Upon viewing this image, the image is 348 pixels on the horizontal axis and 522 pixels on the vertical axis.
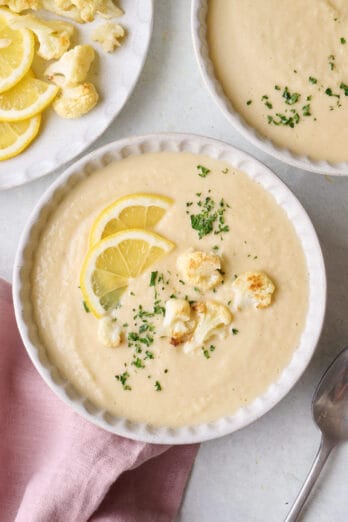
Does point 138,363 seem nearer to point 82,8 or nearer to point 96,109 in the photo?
point 96,109

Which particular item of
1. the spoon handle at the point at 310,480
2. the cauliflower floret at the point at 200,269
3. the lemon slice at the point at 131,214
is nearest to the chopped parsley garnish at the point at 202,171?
the lemon slice at the point at 131,214

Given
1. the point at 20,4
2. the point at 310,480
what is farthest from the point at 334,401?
the point at 20,4

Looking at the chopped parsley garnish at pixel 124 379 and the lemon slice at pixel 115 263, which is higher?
the lemon slice at pixel 115 263

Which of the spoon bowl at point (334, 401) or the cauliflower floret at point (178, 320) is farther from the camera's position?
the spoon bowl at point (334, 401)

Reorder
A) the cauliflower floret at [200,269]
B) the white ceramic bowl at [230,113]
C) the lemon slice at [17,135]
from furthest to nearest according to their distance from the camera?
1. the lemon slice at [17,135]
2. the white ceramic bowl at [230,113]
3. the cauliflower floret at [200,269]

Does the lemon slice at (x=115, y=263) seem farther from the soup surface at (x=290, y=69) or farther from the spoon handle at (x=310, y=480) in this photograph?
the spoon handle at (x=310, y=480)

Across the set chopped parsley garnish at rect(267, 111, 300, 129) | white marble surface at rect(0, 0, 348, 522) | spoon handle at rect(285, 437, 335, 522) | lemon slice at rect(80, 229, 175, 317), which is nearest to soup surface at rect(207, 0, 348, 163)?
chopped parsley garnish at rect(267, 111, 300, 129)

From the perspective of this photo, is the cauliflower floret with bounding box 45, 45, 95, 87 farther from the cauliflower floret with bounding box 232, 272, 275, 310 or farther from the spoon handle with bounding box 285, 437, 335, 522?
the spoon handle with bounding box 285, 437, 335, 522

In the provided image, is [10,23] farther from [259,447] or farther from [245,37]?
[259,447]
